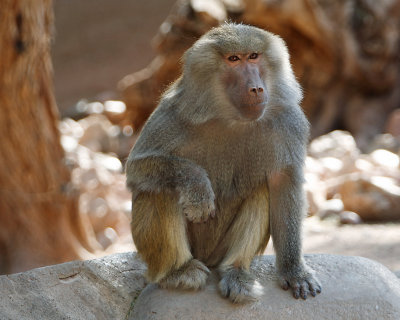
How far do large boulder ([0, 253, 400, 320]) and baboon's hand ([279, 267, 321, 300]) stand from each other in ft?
0.11

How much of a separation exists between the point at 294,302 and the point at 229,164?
0.79 meters

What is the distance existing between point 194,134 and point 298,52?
730 cm

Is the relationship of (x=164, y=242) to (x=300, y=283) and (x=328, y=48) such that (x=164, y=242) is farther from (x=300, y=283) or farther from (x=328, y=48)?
Result: (x=328, y=48)

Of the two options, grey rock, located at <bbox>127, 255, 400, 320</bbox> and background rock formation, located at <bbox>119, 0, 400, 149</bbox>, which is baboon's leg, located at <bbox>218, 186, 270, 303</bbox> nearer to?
grey rock, located at <bbox>127, 255, 400, 320</bbox>

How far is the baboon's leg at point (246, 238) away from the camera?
3318 mm

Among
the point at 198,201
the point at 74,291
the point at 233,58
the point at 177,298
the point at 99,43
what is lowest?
the point at 177,298

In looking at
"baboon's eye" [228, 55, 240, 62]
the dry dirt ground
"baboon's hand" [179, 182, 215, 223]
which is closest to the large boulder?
"baboon's hand" [179, 182, 215, 223]

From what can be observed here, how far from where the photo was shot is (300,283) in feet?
10.9

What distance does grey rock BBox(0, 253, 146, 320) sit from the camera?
3.06 metres

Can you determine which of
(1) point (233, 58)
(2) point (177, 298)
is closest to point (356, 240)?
(2) point (177, 298)

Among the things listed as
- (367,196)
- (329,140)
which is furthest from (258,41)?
(329,140)

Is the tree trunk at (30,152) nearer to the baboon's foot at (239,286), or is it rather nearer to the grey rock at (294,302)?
the grey rock at (294,302)

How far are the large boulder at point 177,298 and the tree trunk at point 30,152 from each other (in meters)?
2.41

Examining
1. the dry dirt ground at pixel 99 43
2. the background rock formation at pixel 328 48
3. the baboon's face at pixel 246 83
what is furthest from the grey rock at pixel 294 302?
the dry dirt ground at pixel 99 43
